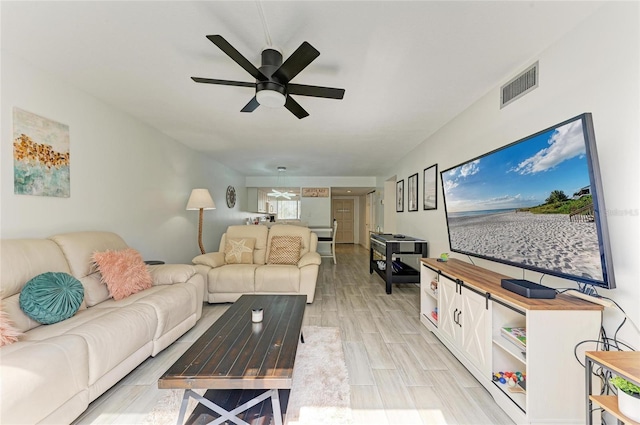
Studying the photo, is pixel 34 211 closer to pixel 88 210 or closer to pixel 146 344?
pixel 88 210

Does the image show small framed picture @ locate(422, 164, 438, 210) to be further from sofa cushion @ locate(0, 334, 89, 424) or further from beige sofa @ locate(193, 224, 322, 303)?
sofa cushion @ locate(0, 334, 89, 424)

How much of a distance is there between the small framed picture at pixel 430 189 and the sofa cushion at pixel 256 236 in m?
2.61

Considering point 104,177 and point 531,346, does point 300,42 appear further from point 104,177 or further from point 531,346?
point 104,177

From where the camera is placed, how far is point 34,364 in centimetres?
126

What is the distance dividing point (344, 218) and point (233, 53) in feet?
33.8

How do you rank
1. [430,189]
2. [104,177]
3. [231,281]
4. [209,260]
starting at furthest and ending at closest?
[430,189] < [209,260] < [231,281] < [104,177]

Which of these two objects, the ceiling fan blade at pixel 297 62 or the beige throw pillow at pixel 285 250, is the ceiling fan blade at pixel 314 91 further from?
the beige throw pillow at pixel 285 250

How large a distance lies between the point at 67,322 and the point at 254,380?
149cm

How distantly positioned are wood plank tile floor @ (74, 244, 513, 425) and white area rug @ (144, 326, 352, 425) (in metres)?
0.07

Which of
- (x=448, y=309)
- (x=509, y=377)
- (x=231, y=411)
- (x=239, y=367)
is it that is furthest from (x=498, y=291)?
(x=231, y=411)

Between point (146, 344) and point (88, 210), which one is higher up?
point (88, 210)

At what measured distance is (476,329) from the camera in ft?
6.24

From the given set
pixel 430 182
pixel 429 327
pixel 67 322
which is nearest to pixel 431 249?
pixel 430 182

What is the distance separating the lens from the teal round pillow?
169cm
